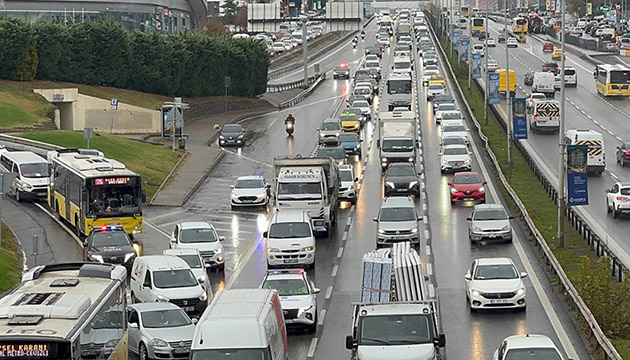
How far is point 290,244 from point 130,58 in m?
54.5

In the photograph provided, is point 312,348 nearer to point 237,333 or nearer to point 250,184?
point 237,333

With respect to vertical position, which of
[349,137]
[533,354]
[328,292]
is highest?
[349,137]

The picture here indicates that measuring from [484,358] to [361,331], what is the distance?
4.84 meters

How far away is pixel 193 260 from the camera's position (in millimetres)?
40750

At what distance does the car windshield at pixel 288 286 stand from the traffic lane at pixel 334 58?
323 ft

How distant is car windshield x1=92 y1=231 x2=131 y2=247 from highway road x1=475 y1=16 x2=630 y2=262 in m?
17.5

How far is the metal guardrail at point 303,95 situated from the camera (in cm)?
10486

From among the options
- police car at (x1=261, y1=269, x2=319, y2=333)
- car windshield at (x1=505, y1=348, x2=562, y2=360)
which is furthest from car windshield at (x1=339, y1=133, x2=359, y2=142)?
car windshield at (x1=505, y1=348, x2=562, y2=360)

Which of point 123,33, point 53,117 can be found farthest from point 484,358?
point 123,33

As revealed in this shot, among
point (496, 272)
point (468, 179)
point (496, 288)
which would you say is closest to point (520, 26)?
point (468, 179)

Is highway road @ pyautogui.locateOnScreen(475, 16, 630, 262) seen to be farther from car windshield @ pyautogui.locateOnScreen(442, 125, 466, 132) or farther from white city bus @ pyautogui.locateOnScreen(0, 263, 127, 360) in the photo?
white city bus @ pyautogui.locateOnScreen(0, 263, 127, 360)

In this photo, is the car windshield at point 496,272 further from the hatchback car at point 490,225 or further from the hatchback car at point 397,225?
the hatchback car at point 490,225

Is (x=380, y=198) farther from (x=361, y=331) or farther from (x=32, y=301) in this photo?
(x=32, y=301)

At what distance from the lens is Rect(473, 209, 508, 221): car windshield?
48459 millimetres
